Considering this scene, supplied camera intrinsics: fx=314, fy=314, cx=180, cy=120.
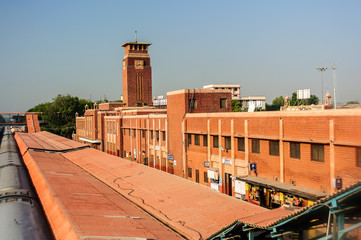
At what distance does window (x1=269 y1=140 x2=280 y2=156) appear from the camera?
19.8 m

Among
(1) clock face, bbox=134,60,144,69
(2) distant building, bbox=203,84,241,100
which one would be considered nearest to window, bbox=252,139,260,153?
(1) clock face, bbox=134,60,144,69

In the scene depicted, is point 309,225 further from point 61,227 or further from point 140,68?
point 140,68

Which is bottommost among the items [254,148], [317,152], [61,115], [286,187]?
[286,187]

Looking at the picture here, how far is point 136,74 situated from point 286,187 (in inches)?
2263

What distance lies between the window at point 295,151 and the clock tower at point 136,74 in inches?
2171

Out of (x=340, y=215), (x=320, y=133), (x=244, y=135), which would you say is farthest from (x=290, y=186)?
(x=340, y=215)

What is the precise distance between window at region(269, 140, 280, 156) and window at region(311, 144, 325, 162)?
2581 mm

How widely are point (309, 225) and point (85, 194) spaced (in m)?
12.6

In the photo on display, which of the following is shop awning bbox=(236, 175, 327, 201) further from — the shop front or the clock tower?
the clock tower

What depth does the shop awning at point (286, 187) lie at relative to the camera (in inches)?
641

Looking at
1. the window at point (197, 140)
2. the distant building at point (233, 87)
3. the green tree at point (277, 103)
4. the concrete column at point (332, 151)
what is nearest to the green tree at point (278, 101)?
the green tree at point (277, 103)

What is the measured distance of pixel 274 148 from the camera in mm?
20031

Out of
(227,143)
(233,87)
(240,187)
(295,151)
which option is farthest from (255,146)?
(233,87)

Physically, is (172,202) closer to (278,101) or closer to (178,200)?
(178,200)
